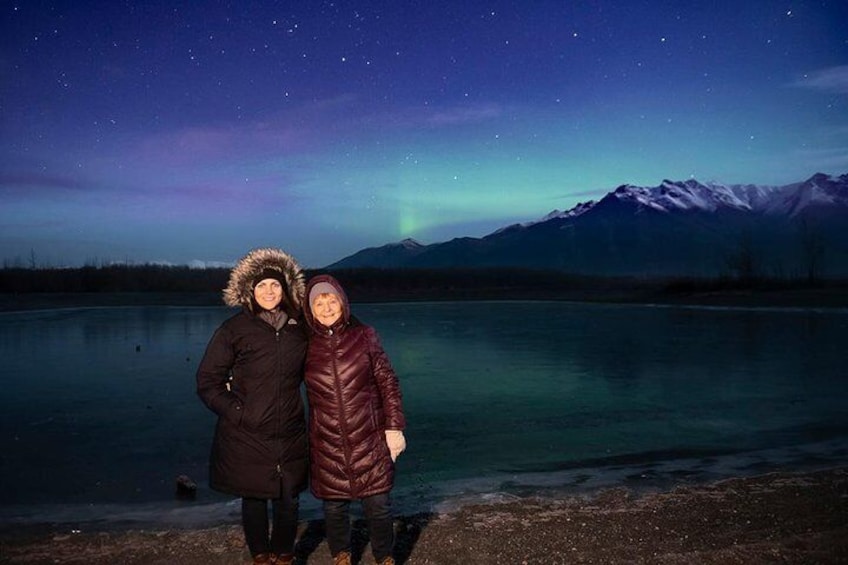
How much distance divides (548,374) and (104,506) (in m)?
10.7

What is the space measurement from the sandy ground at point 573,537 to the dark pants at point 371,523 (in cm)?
73

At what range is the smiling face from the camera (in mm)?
4766

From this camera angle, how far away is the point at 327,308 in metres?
4.77

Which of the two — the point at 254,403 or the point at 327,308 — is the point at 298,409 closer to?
the point at 254,403

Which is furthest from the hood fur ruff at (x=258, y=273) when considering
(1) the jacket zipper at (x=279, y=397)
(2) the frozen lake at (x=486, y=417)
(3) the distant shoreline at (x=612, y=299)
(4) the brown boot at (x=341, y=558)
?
(3) the distant shoreline at (x=612, y=299)

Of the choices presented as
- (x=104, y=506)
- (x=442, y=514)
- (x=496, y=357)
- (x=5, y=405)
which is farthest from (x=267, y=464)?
(x=496, y=357)

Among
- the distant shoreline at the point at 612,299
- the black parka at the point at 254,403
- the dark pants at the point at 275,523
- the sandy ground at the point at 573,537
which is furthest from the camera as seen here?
the distant shoreline at the point at 612,299

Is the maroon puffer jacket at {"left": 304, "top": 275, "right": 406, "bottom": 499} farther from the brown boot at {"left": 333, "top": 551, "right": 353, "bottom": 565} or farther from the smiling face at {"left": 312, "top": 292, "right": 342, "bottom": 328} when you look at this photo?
the brown boot at {"left": 333, "top": 551, "right": 353, "bottom": 565}

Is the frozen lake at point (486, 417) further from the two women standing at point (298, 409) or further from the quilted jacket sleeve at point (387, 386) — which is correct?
the quilted jacket sleeve at point (387, 386)

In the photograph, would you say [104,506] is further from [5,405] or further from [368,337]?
[5,405]

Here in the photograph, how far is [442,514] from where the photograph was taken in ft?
22.4

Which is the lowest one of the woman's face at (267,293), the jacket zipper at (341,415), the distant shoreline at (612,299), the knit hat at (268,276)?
the distant shoreline at (612,299)

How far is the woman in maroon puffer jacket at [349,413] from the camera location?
15.6ft

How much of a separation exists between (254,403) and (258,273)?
2.83 feet
